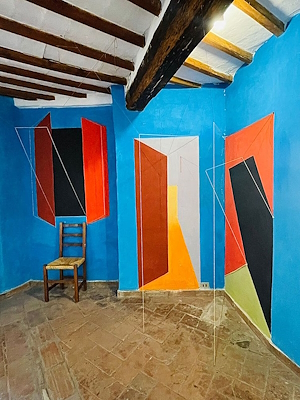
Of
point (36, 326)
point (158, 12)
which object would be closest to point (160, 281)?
point (36, 326)

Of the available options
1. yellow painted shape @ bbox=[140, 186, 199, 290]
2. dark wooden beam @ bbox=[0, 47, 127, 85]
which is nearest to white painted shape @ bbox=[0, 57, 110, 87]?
dark wooden beam @ bbox=[0, 47, 127, 85]

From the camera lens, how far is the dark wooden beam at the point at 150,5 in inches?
48.2

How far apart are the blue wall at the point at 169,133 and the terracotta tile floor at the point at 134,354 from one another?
0.58 m

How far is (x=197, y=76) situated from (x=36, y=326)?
2.90 meters

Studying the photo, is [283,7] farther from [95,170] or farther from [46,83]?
[95,170]

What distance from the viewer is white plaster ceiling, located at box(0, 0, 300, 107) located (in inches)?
53.4

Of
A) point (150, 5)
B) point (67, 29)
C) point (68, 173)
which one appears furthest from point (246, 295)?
point (67, 29)

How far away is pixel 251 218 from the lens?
2.11 metres

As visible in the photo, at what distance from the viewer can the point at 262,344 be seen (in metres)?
1.91

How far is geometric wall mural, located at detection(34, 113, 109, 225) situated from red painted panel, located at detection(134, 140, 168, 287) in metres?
0.62

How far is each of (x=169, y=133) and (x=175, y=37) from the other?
141cm

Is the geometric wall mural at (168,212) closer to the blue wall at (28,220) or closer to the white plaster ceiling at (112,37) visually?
the blue wall at (28,220)

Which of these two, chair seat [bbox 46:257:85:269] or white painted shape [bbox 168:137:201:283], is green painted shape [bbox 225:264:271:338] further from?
chair seat [bbox 46:257:85:269]

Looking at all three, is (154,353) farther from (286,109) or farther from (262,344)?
(286,109)
